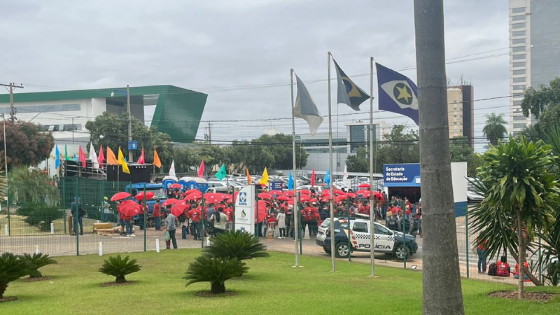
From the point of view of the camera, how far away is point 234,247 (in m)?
17.1

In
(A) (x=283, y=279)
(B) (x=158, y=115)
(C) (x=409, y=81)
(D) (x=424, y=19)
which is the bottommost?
(A) (x=283, y=279)

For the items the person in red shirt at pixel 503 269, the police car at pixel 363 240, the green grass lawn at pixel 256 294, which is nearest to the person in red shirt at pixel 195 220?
the police car at pixel 363 240

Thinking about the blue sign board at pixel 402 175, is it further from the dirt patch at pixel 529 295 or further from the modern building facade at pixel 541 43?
the modern building facade at pixel 541 43

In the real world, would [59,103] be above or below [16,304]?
above

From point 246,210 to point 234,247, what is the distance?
5.65 metres

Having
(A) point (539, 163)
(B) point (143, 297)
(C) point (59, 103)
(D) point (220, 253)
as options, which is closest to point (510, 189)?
(A) point (539, 163)

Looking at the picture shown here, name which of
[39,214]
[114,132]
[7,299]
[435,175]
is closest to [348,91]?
[7,299]

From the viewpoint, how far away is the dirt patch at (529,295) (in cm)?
1037

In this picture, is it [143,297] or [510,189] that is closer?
[510,189]

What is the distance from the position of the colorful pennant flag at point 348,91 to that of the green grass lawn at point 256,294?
475 cm

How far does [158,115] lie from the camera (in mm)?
93562

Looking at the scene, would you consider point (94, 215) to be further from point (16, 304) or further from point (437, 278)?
point (437, 278)

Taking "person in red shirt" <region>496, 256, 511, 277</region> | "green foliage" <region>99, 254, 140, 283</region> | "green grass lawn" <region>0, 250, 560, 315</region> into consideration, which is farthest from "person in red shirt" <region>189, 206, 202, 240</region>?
"person in red shirt" <region>496, 256, 511, 277</region>

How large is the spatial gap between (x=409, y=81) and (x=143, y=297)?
8112mm
